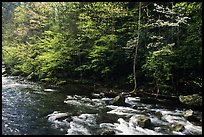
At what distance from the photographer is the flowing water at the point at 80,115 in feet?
32.6

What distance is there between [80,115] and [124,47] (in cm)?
719

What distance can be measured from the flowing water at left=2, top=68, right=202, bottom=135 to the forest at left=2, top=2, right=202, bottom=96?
3011 mm

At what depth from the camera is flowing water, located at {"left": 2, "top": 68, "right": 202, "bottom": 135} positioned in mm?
9929

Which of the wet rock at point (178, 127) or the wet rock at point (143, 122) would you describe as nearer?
the wet rock at point (178, 127)

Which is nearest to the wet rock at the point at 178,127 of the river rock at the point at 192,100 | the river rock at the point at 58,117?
the river rock at the point at 192,100

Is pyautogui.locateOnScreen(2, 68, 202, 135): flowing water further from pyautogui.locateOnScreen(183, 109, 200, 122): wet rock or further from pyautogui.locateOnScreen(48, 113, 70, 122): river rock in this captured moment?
pyautogui.locateOnScreen(183, 109, 200, 122): wet rock

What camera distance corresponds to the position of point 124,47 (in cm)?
1777

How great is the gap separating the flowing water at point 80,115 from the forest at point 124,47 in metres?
3.01

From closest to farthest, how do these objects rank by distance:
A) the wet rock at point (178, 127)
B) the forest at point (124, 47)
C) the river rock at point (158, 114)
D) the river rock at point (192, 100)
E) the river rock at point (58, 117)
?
the wet rock at point (178, 127)
the river rock at point (58, 117)
the river rock at point (158, 114)
the river rock at point (192, 100)
the forest at point (124, 47)

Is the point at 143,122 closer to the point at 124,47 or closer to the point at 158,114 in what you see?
the point at 158,114

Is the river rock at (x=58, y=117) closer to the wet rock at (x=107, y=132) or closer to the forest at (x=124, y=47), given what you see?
the wet rock at (x=107, y=132)

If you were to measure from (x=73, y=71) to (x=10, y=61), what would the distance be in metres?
11.5

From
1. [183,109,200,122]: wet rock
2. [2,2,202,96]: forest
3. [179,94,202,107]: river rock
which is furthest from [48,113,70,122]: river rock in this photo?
[2,2,202,96]: forest

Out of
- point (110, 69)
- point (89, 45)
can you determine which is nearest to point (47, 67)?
point (89, 45)
